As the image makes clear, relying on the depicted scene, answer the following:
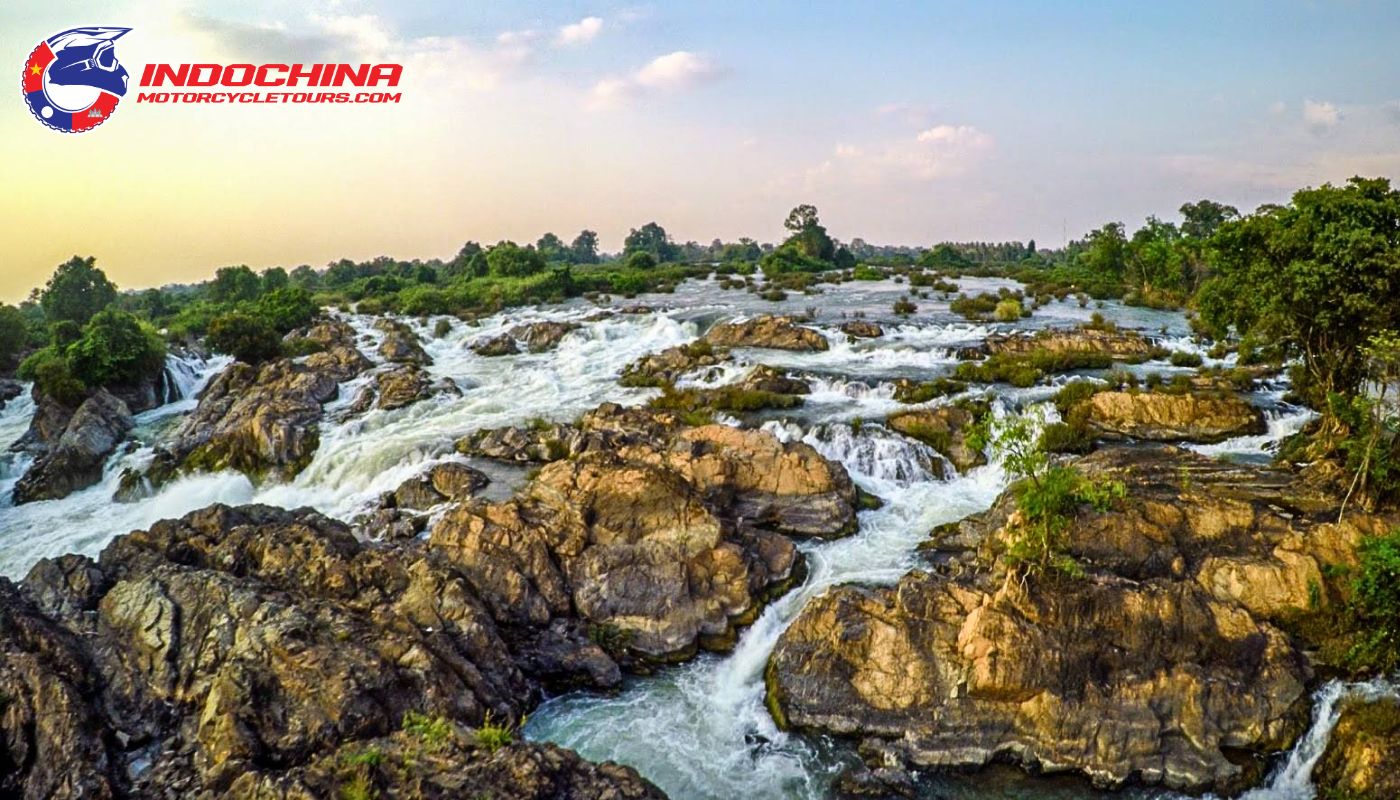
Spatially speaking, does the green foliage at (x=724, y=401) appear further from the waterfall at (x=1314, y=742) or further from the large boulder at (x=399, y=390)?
the waterfall at (x=1314, y=742)

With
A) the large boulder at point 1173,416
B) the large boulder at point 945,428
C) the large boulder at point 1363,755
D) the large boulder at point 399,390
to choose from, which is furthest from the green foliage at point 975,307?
the large boulder at point 1363,755

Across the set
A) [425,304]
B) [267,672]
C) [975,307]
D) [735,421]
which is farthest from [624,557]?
[425,304]

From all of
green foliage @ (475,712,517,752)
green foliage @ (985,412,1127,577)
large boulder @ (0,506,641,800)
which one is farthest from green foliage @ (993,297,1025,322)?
green foliage @ (475,712,517,752)

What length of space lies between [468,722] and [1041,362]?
28.6m

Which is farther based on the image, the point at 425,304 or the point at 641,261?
the point at 641,261

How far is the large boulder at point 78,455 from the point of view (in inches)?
1084

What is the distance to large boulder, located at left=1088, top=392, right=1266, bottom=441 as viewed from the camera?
25500mm

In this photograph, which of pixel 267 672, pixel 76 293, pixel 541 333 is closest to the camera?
pixel 267 672

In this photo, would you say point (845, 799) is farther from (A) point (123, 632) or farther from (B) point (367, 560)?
(A) point (123, 632)

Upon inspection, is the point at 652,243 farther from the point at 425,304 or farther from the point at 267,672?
the point at 267,672

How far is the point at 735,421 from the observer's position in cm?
2862

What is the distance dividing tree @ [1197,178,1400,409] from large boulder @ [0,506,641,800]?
64.6 ft

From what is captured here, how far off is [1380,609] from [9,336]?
215ft

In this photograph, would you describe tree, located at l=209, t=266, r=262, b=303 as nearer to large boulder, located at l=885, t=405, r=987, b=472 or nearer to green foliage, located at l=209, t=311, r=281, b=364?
green foliage, located at l=209, t=311, r=281, b=364
